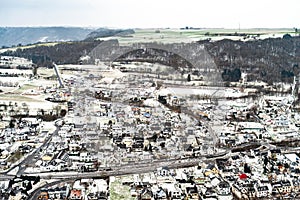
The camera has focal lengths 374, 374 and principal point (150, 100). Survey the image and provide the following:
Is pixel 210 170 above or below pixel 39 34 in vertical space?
below

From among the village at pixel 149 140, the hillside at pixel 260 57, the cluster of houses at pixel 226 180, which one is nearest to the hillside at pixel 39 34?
the hillside at pixel 260 57

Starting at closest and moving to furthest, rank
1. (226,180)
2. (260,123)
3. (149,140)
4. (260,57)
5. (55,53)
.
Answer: (226,180) → (149,140) → (260,123) → (260,57) → (55,53)

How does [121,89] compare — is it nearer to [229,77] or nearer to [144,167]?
[229,77]

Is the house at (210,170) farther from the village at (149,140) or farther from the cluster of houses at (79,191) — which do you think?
the cluster of houses at (79,191)

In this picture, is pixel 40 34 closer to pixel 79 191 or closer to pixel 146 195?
pixel 79 191

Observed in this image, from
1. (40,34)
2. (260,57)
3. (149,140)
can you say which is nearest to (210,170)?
(149,140)

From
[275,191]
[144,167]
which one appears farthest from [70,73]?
[275,191]

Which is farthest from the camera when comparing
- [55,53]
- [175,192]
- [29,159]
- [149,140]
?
[55,53]

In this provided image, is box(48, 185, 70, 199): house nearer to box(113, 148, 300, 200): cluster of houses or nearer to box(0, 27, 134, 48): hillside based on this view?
box(113, 148, 300, 200): cluster of houses
